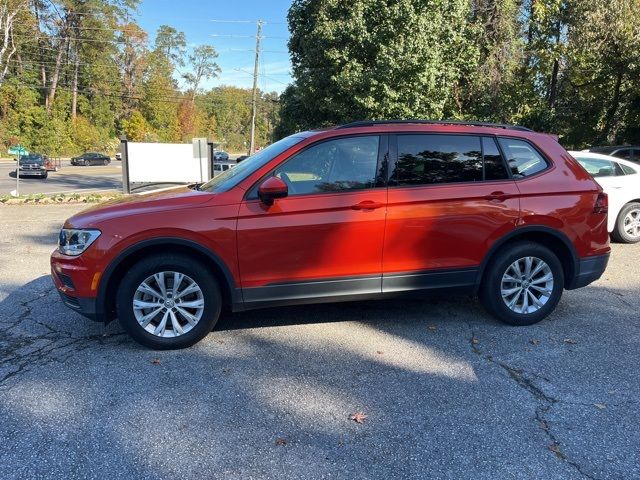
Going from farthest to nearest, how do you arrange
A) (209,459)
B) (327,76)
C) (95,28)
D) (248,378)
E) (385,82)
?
1. (95,28)
2. (327,76)
3. (385,82)
4. (248,378)
5. (209,459)

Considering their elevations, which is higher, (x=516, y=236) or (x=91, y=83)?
(x=91, y=83)

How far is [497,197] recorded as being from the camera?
441 centimetres

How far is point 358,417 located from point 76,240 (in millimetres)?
2562

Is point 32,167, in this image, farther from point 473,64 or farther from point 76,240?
point 76,240

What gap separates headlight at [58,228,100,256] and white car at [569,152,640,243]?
24.2 ft

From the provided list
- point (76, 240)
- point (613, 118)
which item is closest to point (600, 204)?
point (76, 240)

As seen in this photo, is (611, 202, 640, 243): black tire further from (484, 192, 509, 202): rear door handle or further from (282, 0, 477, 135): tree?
(282, 0, 477, 135): tree

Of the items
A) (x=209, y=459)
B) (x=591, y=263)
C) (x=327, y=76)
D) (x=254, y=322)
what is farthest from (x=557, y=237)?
(x=327, y=76)

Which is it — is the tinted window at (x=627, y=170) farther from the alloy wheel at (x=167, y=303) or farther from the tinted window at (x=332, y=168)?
the alloy wheel at (x=167, y=303)

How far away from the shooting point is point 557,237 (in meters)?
4.57

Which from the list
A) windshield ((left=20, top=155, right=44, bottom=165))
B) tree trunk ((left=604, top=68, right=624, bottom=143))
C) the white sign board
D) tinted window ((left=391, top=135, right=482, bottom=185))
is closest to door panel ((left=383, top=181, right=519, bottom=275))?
tinted window ((left=391, top=135, right=482, bottom=185))

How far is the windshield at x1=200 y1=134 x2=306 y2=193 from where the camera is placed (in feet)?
13.8

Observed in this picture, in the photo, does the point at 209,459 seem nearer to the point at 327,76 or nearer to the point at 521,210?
the point at 521,210

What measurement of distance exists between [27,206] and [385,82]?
11.1 metres
